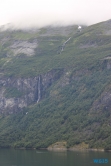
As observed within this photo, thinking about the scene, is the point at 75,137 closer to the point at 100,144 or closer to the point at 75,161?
the point at 100,144

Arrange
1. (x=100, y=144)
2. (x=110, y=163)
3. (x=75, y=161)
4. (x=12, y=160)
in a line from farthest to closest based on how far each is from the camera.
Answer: (x=100, y=144), (x=12, y=160), (x=75, y=161), (x=110, y=163)

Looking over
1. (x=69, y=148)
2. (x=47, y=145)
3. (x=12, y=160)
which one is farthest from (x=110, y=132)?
(x=12, y=160)

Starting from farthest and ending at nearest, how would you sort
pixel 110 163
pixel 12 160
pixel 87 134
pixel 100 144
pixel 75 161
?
1. pixel 87 134
2. pixel 100 144
3. pixel 12 160
4. pixel 75 161
5. pixel 110 163

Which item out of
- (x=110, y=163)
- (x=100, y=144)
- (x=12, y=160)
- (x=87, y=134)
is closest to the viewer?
(x=110, y=163)

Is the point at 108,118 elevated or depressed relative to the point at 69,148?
elevated

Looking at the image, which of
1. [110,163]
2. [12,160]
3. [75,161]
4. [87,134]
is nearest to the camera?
[110,163]

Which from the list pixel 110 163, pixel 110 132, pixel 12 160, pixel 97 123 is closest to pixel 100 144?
pixel 110 132

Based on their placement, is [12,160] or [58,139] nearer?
[12,160]

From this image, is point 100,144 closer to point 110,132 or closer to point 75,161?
point 110,132

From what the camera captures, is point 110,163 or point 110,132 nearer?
point 110,163
